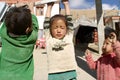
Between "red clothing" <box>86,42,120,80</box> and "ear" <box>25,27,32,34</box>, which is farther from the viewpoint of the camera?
"red clothing" <box>86,42,120,80</box>

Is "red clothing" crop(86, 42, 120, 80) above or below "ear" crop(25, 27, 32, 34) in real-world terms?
below

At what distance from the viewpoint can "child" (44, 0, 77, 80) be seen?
4223 millimetres

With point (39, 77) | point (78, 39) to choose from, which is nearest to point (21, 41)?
point (39, 77)

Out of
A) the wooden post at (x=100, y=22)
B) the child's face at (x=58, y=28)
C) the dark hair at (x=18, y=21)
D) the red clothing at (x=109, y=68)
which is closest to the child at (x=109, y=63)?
the red clothing at (x=109, y=68)

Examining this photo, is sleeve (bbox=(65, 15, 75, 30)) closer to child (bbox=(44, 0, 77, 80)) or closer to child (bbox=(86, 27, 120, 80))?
child (bbox=(44, 0, 77, 80))

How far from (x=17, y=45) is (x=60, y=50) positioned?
0.83 metres

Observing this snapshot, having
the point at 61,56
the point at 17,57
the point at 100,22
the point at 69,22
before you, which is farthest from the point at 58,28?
the point at 100,22

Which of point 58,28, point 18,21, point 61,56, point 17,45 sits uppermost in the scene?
point 18,21

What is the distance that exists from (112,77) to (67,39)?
27.9 inches

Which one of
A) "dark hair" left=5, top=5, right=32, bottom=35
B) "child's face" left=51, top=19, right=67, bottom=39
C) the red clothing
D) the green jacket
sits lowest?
the red clothing

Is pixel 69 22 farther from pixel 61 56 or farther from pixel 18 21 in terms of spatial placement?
pixel 18 21

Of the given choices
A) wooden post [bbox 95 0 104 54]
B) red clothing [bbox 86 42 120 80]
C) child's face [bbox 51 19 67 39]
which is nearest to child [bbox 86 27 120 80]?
red clothing [bbox 86 42 120 80]

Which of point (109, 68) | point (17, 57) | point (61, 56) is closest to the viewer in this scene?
point (17, 57)

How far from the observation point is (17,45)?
11.6ft
